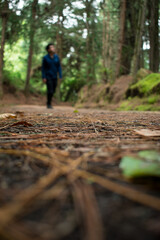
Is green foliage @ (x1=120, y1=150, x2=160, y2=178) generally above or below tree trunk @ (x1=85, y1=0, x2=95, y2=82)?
below

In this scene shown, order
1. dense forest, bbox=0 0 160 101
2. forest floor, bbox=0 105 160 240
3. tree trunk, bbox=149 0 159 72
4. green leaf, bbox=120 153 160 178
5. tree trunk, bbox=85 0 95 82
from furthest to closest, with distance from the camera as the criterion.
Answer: tree trunk, bbox=85 0 95 82 → dense forest, bbox=0 0 160 101 → tree trunk, bbox=149 0 159 72 → green leaf, bbox=120 153 160 178 → forest floor, bbox=0 105 160 240

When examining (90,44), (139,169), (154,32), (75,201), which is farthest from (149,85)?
(90,44)

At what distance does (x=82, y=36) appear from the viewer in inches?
643

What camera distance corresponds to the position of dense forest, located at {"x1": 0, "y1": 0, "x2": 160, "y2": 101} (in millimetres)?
8336

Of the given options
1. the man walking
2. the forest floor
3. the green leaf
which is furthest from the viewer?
the man walking

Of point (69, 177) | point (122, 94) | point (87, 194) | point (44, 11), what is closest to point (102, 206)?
point (87, 194)

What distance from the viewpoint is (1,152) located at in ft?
2.67

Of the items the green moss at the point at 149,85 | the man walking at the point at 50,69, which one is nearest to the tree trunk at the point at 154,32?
the green moss at the point at 149,85

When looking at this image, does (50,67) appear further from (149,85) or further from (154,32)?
(154,32)

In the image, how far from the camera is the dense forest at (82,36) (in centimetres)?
834

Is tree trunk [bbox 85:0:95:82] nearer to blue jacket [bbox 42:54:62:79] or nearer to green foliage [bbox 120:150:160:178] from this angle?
blue jacket [bbox 42:54:62:79]

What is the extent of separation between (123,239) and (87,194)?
0.47 ft

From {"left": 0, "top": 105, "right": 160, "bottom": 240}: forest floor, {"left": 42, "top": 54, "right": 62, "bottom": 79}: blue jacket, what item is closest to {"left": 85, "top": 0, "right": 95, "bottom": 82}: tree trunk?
{"left": 42, "top": 54, "right": 62, "bottom": 79}: blue jacket

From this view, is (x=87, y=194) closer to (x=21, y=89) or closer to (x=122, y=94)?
(x=122, y=94)
